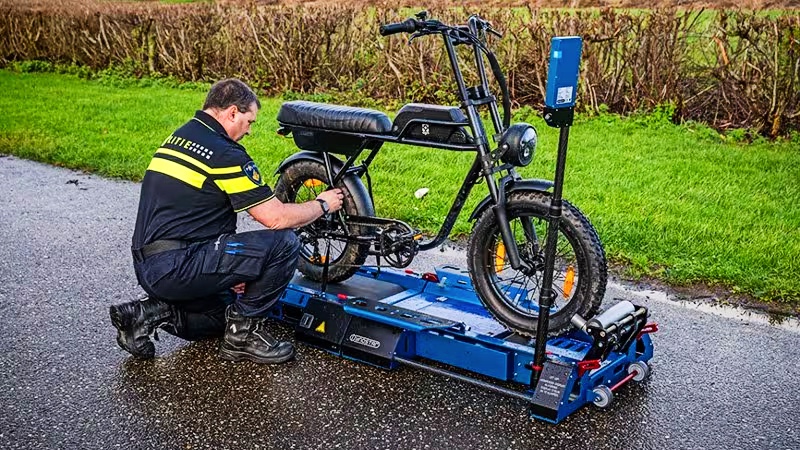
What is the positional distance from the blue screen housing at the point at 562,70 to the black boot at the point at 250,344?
2.03 meters

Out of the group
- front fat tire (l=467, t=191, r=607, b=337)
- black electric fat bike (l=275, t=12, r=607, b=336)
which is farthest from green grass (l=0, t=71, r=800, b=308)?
front fat tire (l=467, t=191, r=607, b=337)

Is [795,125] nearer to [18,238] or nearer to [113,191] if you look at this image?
[113,191]

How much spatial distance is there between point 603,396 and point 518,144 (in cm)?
134

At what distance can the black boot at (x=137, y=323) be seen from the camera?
4977 mm

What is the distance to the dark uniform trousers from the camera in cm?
488

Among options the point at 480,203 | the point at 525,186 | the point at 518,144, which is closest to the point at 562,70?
the point at 518,144

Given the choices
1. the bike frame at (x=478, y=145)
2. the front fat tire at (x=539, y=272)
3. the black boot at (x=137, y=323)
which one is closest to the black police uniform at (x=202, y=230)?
the black boot at (x=137, y=323)

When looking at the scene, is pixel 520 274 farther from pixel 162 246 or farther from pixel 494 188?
pixel 162 246

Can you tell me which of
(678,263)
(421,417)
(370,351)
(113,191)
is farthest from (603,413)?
(113,191)

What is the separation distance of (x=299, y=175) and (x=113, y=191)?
346 cm

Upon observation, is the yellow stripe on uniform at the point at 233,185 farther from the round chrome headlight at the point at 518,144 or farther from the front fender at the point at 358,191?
the round chrome headlight at the point at 518,144

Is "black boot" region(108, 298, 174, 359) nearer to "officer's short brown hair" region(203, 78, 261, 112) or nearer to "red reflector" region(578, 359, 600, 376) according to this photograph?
"officer's short brown hair" region(203, 78, 261, 112)

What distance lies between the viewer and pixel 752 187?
26.9 feet

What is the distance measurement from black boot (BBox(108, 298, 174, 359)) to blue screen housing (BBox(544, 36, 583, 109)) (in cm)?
244
